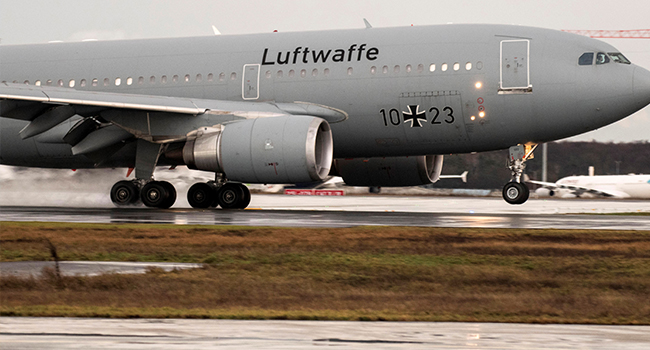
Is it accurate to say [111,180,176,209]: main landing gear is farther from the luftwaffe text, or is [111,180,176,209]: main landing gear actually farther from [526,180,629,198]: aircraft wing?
[526,180,629,198]: aircraft wing

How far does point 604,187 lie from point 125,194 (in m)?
46.4

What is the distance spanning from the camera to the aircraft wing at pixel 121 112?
65.7 ft

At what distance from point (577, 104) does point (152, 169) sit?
426 inches

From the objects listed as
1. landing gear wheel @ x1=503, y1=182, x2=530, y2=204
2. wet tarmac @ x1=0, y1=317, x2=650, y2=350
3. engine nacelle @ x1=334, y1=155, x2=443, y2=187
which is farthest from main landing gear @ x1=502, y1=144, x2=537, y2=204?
wet tarmac @ x1=0, y1=317, x2=650, y2=350

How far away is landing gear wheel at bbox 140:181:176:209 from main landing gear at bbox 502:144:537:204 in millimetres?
8744

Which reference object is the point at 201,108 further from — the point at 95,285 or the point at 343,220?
the point at 95,285

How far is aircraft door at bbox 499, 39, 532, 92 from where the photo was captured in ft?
64.8

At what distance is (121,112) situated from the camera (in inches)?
816

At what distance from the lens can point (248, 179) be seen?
63.5 feet

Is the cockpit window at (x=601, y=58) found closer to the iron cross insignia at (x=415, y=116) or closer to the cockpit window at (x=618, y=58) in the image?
the cockpit window at (x=618, y=58)

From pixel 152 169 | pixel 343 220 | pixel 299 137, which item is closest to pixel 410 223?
pixel 343 220

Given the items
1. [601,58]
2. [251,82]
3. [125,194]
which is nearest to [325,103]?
[251,82]

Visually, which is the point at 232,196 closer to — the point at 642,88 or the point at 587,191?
the point at 642,88

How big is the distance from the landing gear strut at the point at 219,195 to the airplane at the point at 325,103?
3cm
